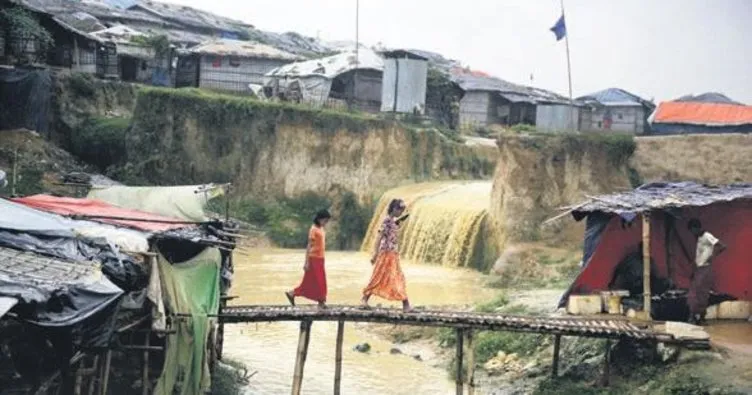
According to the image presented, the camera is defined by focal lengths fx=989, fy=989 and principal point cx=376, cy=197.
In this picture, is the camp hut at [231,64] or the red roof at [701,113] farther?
the camp hut at [231,64]

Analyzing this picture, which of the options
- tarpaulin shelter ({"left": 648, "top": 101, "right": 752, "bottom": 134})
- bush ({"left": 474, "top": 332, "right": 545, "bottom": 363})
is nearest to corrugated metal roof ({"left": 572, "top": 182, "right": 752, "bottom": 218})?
bush ({"left": 474, "top": 332, "right": 545, "bottom": 363})

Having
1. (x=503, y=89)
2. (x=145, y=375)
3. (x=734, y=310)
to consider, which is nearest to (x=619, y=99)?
(x=503, y=89)

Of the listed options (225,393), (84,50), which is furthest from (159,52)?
(225,393)

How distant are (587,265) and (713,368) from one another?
123 inches

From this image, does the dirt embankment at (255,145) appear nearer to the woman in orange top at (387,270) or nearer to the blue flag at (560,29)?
the blue flag at (560,29)

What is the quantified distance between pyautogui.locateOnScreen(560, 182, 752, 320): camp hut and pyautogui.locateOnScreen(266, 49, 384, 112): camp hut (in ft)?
79.0

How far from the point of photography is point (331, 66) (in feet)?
127

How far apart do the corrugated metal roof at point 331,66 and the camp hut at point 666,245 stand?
24238 millimetres

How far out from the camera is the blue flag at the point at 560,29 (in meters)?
29.2

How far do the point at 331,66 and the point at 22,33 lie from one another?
11518 mm

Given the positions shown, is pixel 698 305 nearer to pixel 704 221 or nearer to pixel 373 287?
pixel 704 221

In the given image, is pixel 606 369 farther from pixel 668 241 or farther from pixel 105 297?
pixel 105 297

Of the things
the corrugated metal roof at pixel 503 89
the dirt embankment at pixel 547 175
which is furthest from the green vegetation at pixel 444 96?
the dirt embankment at pixel 547 175

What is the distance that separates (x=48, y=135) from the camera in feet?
112
